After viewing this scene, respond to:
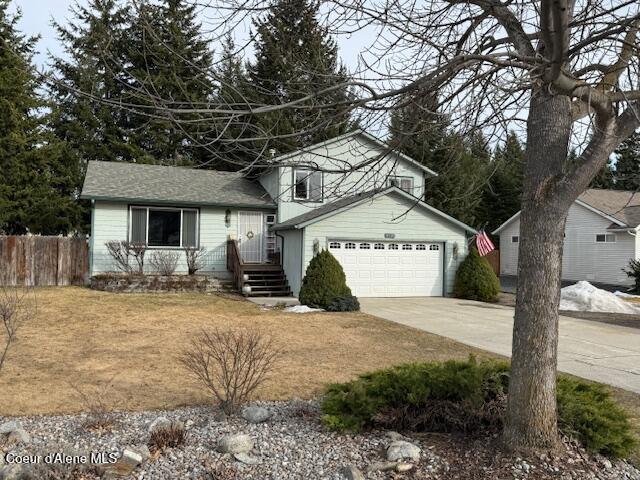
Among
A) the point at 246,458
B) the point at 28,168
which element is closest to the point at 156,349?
the point at 246,458

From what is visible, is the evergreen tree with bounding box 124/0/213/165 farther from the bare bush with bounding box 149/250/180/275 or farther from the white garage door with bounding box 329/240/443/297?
the white garage door with bounding box 329/240/443/297

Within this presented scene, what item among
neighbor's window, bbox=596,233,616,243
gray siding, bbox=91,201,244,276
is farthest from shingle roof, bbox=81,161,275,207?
neighbor's window, bbox=596,233,616,243

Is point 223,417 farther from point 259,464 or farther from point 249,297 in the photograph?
point 249,297

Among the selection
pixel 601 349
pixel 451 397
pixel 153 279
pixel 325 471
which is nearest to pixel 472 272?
pixel 601 349

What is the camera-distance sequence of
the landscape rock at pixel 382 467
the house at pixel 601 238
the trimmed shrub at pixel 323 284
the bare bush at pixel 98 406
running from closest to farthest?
the landscape rock at pixel 382 467
the bare bush at pixel 98 406
the trimmed shrub at pixel 323 284
the house at pixel 601 238

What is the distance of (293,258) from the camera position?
56.7ft

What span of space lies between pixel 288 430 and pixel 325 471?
820mm

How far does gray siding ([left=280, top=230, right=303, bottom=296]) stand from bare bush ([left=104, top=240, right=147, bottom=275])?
4.75 meters

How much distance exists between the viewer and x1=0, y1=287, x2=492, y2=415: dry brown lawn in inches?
221

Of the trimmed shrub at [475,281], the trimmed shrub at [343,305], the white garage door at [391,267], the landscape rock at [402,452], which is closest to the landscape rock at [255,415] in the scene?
the landscape rock at [402,452]

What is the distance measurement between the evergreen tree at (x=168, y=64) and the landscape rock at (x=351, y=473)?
2357 mm

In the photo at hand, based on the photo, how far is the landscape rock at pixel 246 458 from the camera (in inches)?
139

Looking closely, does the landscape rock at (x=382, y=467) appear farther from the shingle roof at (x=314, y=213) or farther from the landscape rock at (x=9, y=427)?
the shingle roof at (x=314, y=213)

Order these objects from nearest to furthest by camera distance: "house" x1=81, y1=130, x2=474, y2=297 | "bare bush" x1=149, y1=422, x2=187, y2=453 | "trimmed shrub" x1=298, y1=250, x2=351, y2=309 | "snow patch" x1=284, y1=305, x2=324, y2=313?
"bare bush" x1=149, y1=422, x2=187, y2=453 < "snow patch" x1=284, y1=305, x2=324, y2=313 < "trimmed shrub" x1=298, y1=250, x2=351, y2=309 < "house" x1=81, y1=130, x2=474, y2=297
